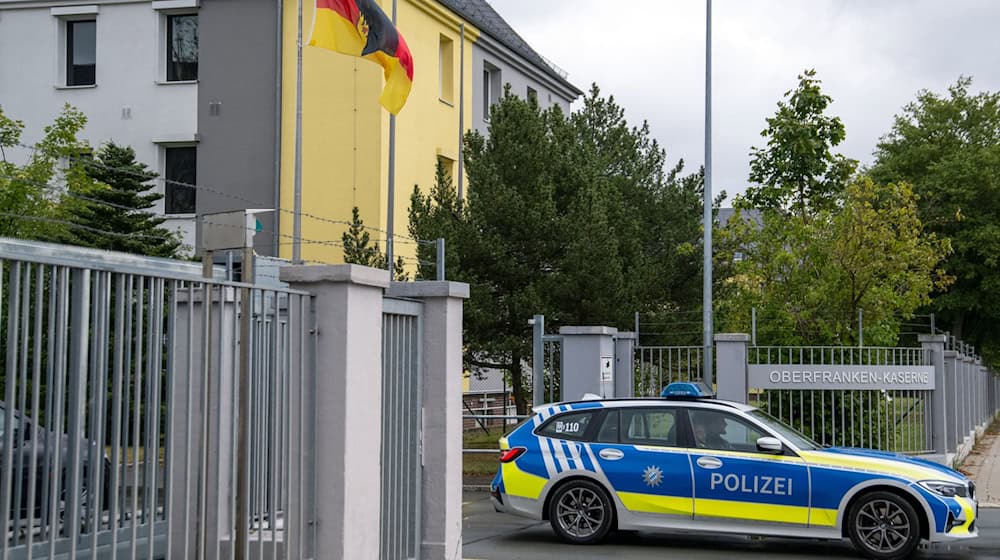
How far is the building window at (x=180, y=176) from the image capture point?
3044 centimetres

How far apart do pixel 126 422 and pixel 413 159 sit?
25.3 metres

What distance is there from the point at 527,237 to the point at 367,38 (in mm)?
7996

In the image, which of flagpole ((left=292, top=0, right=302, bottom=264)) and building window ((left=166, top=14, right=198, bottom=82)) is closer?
flagpole ((left=292, top=0, right=302, bottom=264))

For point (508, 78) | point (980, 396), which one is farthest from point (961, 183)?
point (508, 78)

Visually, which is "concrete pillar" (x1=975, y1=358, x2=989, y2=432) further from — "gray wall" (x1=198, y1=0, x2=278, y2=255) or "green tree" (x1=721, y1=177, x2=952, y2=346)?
"gray wall" (x1=198, y1=0, x2=278, y2=255)

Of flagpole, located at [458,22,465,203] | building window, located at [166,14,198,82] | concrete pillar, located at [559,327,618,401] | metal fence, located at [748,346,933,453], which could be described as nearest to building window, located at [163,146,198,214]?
building window, located at [166,14,198,82]

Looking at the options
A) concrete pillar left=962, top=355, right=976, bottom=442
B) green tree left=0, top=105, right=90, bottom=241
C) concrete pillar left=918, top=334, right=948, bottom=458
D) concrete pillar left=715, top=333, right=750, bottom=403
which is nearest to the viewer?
concrete pillar left=715, top=333, right=750, bottom=403

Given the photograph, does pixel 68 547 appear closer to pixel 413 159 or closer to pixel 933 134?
pixel 413 159

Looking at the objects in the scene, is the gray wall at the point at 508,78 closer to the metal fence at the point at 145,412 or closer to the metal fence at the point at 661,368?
the metal fence at the point at 661,368

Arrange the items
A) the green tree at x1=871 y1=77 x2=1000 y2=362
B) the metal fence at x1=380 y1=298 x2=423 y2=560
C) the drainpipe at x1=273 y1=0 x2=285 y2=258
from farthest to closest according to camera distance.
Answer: the green tree at x1=871 y1=77 x2=1000 y2=362, the drainpipe at x1=273 y1=0 x2=285 y2=258, the metal fence at x1=380 y1=298 x2=423 y2=560

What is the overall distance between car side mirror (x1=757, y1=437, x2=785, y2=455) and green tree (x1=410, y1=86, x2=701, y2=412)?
1007 centimetres

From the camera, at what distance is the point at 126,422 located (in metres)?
5.38

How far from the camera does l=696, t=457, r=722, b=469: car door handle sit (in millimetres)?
12484

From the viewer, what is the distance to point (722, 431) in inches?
501
